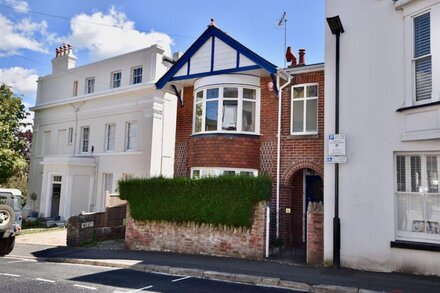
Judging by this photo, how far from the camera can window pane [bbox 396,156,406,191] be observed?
931cm

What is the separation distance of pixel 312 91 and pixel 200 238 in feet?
20.4

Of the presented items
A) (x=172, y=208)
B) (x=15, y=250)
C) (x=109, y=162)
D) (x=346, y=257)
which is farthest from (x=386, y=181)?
(x=109, y=162)

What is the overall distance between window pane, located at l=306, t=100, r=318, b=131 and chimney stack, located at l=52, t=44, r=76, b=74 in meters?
17.6

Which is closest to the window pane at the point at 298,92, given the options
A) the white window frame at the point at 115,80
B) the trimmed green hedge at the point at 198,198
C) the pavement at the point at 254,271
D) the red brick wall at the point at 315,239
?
the trimmed green hedge at the point at 198,198

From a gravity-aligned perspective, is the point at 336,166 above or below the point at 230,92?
below

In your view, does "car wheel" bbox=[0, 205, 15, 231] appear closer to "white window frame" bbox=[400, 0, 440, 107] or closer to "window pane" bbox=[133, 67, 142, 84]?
"window pane" bbox=[133, 67, 142, 84]

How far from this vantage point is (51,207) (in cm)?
2194

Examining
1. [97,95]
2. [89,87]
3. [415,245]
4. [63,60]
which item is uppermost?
[63,60]

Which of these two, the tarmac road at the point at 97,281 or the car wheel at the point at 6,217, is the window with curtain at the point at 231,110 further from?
the car wheel at the point at 6,217

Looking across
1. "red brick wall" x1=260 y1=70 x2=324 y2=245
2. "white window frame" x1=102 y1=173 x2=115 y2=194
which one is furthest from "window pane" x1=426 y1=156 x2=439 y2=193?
"white window frame" x1=102 y1=173 x2=115 y2=194

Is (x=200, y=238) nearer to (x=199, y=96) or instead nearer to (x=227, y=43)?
(x=199, y=96)

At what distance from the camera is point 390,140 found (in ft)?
30.5

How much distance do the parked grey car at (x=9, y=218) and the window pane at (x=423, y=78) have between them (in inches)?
465

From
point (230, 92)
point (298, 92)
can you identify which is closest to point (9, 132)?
point (230, 92)
